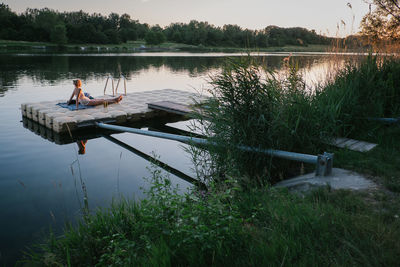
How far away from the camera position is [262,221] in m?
2.92

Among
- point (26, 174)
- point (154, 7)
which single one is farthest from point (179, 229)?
point (154, 7)

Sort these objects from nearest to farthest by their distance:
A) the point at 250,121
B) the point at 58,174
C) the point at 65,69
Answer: the point at 250,121, the point at 58,174, the point at 65,69

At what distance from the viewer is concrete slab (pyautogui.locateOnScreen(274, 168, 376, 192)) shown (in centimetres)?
351

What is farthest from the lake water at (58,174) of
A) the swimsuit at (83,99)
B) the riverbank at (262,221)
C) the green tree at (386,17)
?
the green tree at (386,17)

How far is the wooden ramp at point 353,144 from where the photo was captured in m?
4.91

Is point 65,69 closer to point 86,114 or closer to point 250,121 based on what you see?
point 86,114

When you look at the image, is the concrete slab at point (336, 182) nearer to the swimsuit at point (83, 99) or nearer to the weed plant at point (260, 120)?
the weed plant at point (260, 120)

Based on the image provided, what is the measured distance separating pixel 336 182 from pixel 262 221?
1364 millimetres

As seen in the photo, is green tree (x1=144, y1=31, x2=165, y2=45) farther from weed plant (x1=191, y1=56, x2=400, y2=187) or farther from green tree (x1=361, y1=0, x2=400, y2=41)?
weed plant (x1=191, y1=56, x2=400, y2=187)

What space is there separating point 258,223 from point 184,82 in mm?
19905

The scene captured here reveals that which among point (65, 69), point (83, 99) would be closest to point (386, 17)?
point (83, 99)

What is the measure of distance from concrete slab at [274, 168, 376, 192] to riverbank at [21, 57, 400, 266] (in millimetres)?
162

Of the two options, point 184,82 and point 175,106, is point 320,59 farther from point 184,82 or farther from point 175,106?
point 184,82

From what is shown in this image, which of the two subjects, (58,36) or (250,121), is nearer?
(250,121)
